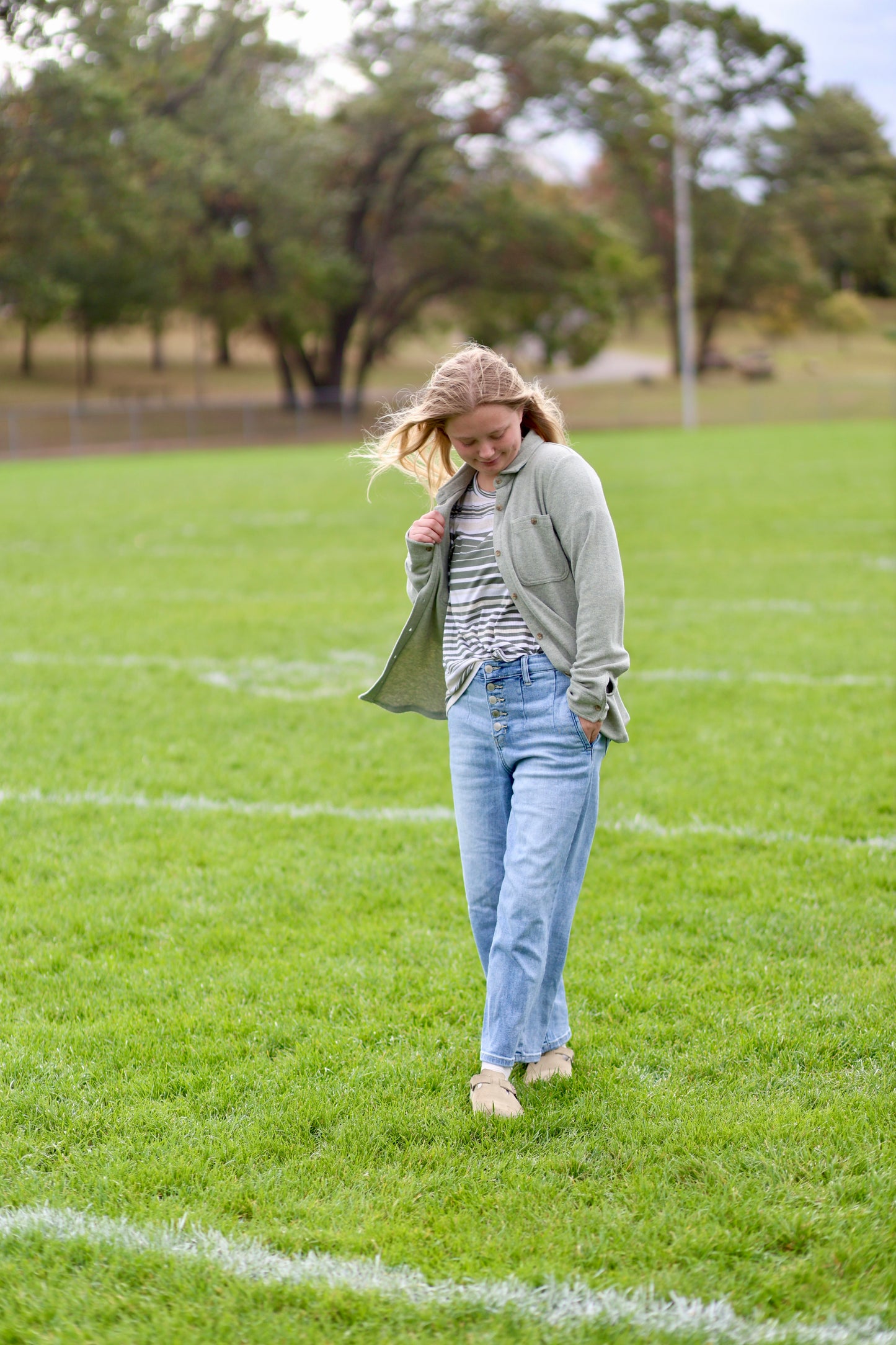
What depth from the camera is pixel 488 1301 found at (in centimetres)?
263

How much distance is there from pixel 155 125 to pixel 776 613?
31103 millimetres

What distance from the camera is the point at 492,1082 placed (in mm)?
3406

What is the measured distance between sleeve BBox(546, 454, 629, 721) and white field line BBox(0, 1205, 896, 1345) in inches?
51.0

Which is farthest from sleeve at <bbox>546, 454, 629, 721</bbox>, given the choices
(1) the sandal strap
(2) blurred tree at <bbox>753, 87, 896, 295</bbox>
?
(2) blurred tree at <bbox>753, 87, 896, 295</bbox>

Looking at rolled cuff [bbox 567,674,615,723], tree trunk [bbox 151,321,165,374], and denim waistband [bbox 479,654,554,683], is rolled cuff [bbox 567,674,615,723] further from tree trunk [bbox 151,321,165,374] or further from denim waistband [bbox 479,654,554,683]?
tree trunk [bbox 151,321,165,374]

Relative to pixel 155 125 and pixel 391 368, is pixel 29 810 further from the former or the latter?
pixel 391 368

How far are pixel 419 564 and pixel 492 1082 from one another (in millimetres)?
1351

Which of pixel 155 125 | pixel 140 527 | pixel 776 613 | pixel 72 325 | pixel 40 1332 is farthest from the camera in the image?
pixel 72 325

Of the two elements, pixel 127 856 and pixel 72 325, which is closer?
pixel 127 856

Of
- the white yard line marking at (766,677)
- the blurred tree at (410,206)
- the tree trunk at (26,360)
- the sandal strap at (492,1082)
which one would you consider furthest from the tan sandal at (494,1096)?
the tree trunk at (26,360)

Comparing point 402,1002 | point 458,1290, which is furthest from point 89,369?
point 458,1290

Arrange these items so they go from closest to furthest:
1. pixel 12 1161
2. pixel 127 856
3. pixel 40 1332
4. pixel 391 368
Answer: pixel 40 1332 < pixel 12 1161 < pixel 127 856 < pixel 391 368

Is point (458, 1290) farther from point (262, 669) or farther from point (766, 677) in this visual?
point (262, 669)

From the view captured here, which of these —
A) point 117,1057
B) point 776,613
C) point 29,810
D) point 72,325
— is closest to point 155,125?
point 72,325
